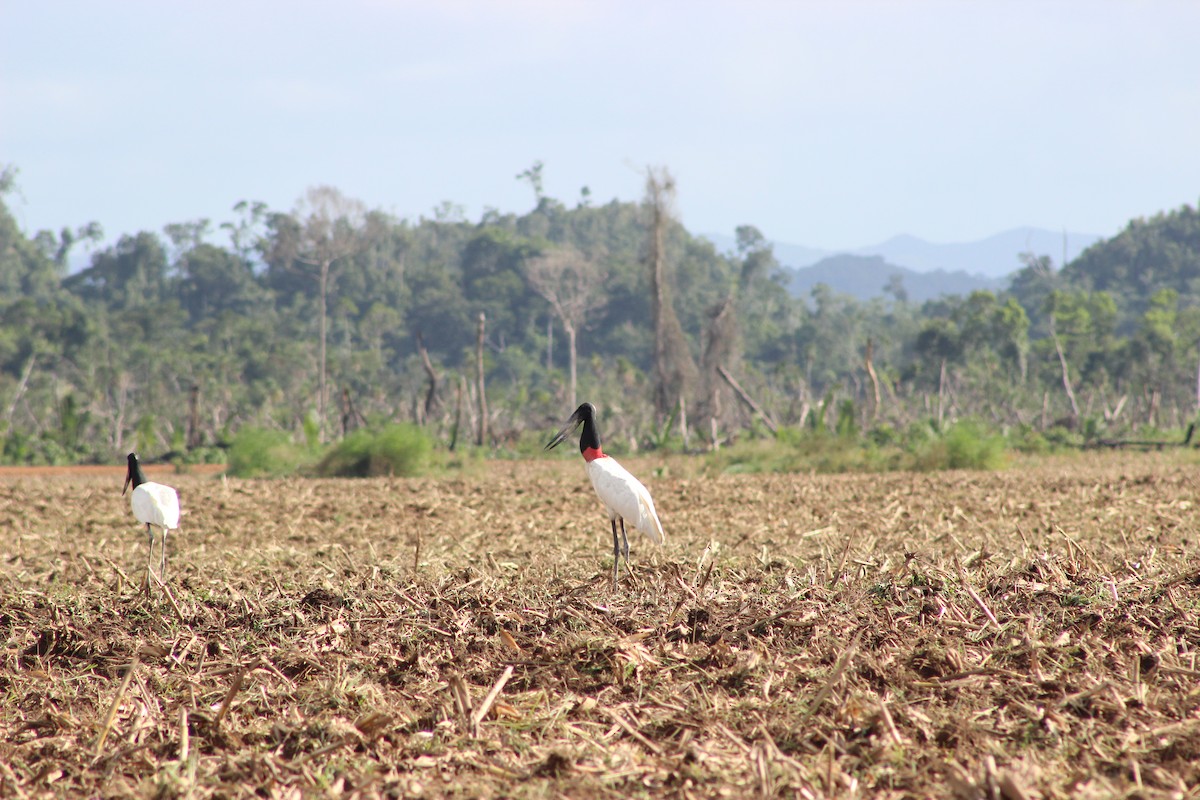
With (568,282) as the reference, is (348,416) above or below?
below

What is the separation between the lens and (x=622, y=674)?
424 centimetres

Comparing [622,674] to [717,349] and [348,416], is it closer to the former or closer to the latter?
[348,416]

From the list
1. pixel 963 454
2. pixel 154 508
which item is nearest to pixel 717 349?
pixel 963 454

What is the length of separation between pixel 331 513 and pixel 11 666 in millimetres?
6020

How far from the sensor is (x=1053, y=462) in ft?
56.4

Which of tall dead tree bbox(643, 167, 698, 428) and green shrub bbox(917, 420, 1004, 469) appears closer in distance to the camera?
green shrub bbox(917, 420, 1004, 469)

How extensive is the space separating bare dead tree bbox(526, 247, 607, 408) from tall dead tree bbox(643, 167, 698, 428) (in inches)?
852

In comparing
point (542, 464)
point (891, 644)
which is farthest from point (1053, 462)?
point (891, 644)

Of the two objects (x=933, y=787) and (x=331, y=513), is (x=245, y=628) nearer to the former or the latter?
(x=933, y=787)

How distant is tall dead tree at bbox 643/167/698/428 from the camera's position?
88.4 feet

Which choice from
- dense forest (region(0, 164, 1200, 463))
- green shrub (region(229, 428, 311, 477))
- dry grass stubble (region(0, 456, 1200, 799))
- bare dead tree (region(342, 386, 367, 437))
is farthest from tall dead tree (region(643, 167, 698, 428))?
dry grass stubble (region(0, 456, 1200, 799))

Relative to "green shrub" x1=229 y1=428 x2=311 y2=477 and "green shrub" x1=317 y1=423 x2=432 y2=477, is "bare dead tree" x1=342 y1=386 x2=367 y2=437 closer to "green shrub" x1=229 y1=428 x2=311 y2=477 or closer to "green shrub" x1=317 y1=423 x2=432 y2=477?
"green shrub" x1=229 y1=428 x2=311 y2=477

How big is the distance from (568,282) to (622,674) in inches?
1865

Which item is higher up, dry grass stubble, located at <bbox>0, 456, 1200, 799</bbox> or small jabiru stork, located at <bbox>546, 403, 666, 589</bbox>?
small jabiru stork, located at <bbox>546, 403, 666, 589</bbox>
